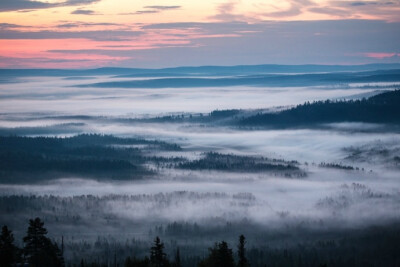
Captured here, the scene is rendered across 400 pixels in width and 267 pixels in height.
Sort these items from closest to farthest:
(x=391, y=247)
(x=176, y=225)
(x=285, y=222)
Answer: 1. (x=391, y=247)
2. (x=176, y=225)
3. (x=285, y=222)

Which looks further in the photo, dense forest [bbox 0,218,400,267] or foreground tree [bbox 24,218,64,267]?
dense forest [bbox 0,218,400,267]

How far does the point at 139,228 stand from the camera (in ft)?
624

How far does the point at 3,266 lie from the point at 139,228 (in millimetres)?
130928

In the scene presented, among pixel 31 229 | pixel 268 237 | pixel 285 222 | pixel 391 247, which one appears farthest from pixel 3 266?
pixel 285 222

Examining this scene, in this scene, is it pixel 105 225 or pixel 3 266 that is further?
pixel 105 225

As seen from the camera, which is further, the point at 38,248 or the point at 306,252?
the point at 306,252

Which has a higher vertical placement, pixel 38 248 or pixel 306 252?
pixel 38 248

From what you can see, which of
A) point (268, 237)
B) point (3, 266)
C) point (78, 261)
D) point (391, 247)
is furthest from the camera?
point (268, 237)

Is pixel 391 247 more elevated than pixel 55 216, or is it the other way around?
pixel 55 216

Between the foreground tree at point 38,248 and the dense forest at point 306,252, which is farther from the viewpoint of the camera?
the dense forest at point 306,252

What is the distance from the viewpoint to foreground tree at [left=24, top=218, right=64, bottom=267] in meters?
66.8

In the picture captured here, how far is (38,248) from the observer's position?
226 ft

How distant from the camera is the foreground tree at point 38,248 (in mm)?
66812

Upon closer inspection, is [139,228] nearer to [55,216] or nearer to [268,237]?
[55,216]
